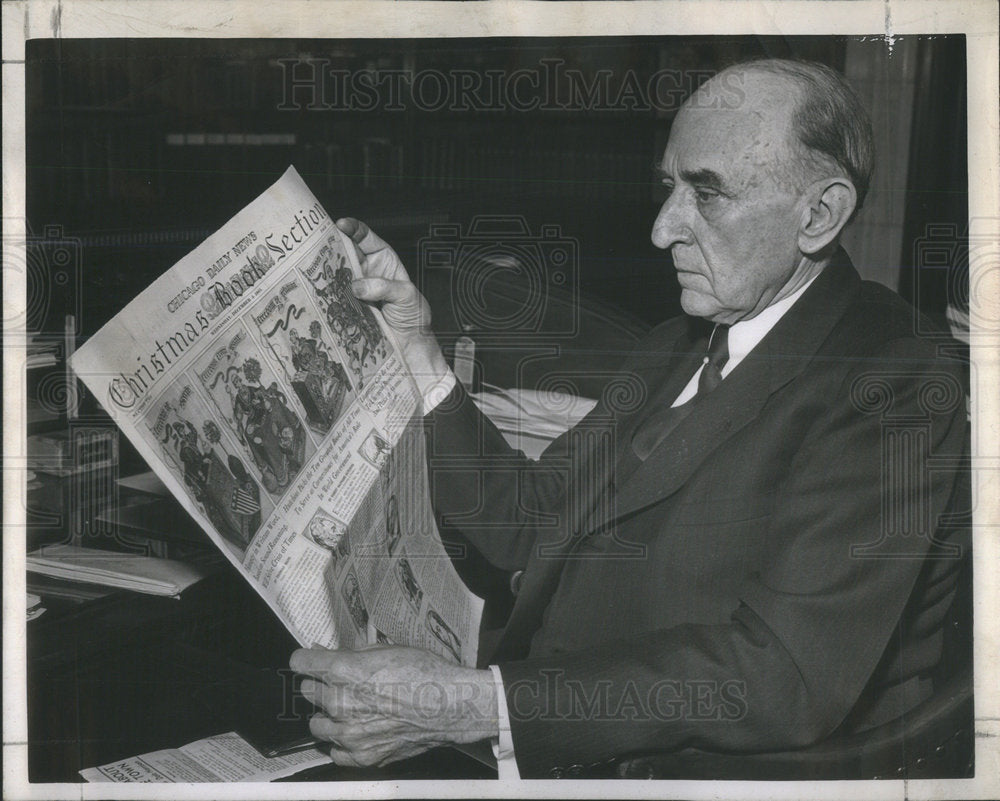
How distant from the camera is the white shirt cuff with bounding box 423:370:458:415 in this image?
1604mm

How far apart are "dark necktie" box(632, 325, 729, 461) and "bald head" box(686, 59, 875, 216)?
29 cm

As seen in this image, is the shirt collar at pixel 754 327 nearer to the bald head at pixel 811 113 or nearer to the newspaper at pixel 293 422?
the bald head at pixel 811 113

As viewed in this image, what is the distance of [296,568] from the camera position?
1.48 metres

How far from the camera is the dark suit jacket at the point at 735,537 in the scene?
4.93 ft

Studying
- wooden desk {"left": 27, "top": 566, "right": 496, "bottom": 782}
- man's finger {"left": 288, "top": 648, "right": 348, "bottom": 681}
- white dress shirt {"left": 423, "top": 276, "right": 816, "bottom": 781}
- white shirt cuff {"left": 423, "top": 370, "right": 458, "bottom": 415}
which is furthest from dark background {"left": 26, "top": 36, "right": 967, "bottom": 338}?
man's finger {"left": 288, "top": 648, "right": 348, "bottom": 681}

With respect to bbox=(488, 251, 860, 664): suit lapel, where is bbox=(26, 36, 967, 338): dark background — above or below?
above

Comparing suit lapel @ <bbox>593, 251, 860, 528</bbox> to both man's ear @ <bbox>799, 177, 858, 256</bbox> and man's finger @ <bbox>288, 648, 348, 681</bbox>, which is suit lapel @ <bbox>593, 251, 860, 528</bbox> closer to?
man's ear @ <bbox>799, 177, 858, 256</bbox>

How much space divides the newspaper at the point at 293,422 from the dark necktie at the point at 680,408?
0.38m

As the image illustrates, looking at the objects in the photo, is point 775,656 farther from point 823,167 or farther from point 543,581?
point 823,167

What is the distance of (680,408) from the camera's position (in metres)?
1.58

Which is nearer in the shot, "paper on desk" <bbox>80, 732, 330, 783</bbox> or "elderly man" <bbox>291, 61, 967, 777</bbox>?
"elderly man" <bbox>291, 61, 967, 777</bbox>

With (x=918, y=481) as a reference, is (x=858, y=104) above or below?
above

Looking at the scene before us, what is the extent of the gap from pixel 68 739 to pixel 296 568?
59 cm

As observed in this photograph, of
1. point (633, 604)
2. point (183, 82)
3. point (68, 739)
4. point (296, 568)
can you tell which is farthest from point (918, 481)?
point (68, 739)
